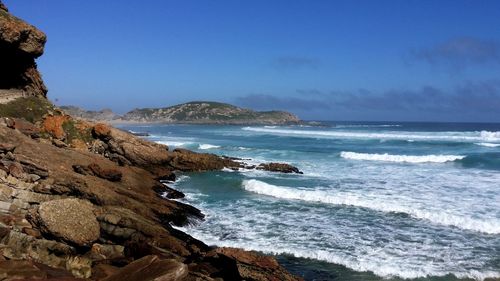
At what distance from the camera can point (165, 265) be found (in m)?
9.07

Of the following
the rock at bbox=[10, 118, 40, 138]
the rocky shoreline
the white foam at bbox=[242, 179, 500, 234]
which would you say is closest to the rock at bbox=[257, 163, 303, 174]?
the white foam at bbox=[242, 179, 500, 234]

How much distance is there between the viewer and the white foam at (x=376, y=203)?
17.7 meters

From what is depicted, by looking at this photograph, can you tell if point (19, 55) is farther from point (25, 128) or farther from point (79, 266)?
point (79, 266)

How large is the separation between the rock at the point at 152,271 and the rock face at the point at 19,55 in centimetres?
2219

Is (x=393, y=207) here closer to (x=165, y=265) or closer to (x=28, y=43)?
(x=165, y=265)

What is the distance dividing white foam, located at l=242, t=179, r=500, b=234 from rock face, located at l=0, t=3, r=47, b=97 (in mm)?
15965

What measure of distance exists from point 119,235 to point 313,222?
8413 millimetres

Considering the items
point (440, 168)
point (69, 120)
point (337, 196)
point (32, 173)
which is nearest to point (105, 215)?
point (32, 173)

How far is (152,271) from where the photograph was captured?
8.89 m

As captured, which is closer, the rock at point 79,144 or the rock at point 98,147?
the rock at point 79,144

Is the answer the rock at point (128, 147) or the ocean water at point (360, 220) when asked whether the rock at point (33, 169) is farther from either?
the rock at point (128, 147)

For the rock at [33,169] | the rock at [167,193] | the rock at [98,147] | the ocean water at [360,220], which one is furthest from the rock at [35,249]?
the rock at [98,147]

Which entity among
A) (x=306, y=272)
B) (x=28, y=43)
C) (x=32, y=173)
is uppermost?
(x=28, y=43)

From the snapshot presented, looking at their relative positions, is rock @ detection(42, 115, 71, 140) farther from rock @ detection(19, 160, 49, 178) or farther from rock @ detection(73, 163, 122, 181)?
rock @ detection(19, 160, 49, 178)
